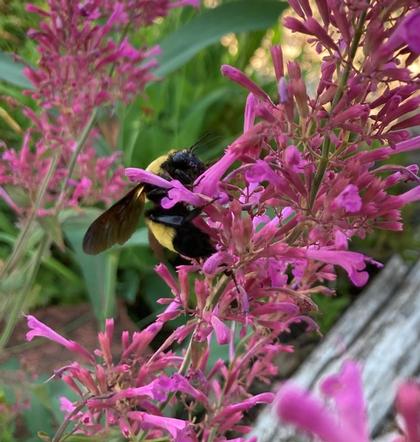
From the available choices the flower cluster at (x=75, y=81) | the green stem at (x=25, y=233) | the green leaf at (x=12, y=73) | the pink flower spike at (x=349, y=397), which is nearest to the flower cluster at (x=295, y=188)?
the pink flower spike at (x=349, y=397)

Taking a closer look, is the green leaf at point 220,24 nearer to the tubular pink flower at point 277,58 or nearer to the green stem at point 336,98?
the tubular pink flower at point 277,58

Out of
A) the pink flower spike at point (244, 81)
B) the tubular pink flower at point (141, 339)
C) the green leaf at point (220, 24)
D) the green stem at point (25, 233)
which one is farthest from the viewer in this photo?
the green leaf at point (220, 24)

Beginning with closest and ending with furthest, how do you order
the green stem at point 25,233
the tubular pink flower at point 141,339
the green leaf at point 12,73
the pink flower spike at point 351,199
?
1. the pink flower spike at point 351,199
2. the tubular pink flower at point 141,339
3. the green stem at point 25,233
4. the green leaf at point 12,73

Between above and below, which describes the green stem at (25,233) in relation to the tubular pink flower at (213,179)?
below

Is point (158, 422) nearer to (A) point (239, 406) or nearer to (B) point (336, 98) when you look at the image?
(A) point (239, 406)

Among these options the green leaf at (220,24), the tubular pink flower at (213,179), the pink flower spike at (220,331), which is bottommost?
the pink flower spike at (220,331)

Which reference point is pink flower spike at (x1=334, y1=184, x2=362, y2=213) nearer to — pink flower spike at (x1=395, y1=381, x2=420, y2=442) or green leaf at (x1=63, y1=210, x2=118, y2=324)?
pink flower spike at (x1=395, y1=381, x2=420, y2=442)
